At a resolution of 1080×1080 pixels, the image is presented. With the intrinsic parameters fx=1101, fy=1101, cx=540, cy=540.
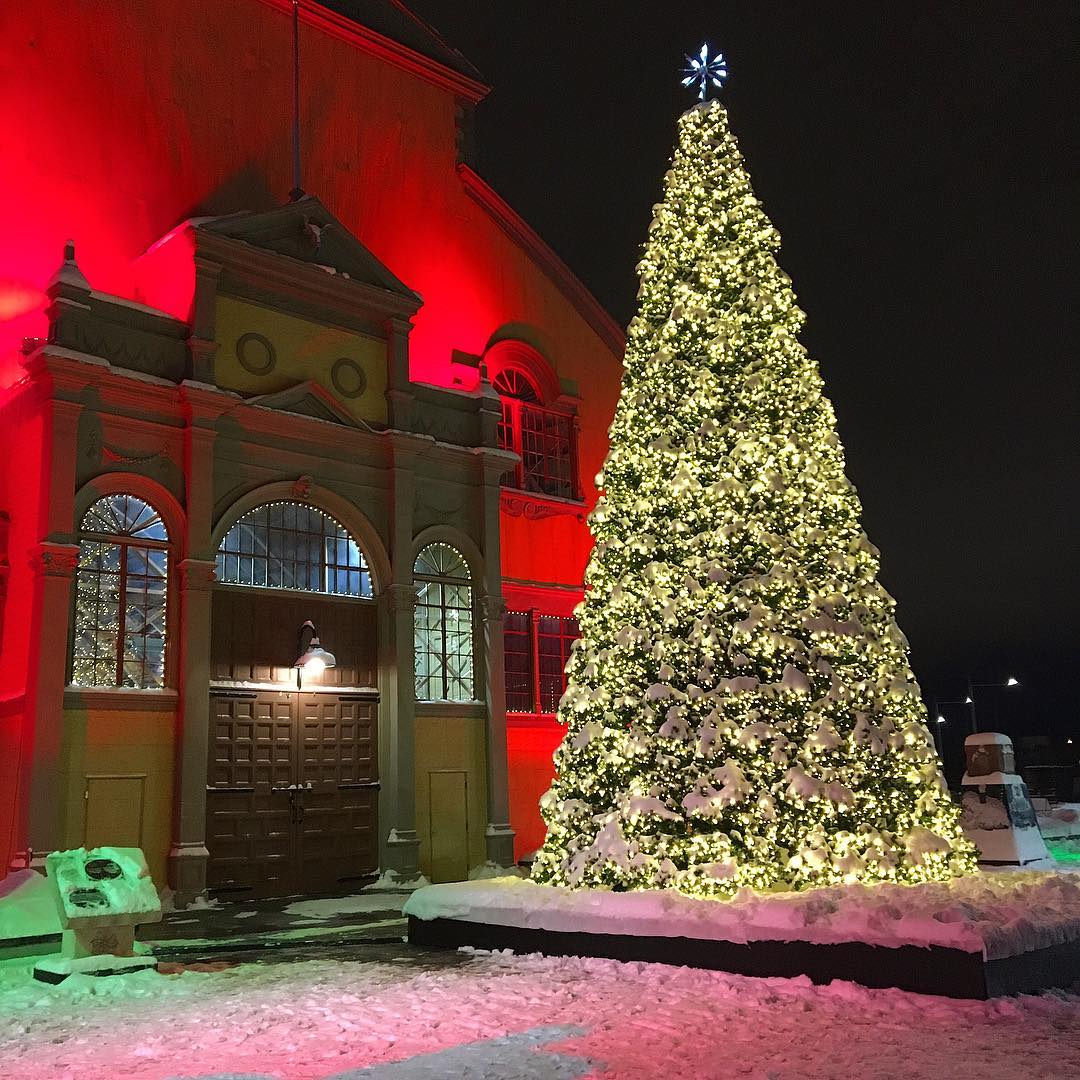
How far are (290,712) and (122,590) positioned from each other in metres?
2.81

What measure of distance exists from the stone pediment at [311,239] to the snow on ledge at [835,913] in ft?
32.0

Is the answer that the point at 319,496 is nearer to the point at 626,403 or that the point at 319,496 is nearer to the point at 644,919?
the point at 626,403

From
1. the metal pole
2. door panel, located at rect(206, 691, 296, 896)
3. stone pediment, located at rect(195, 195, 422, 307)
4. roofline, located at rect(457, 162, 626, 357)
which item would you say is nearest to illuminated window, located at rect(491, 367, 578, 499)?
roofline, located at rect(457, 162, 626, 357)

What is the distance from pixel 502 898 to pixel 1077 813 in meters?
17.9

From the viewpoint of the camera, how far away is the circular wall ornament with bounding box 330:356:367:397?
1636 cm

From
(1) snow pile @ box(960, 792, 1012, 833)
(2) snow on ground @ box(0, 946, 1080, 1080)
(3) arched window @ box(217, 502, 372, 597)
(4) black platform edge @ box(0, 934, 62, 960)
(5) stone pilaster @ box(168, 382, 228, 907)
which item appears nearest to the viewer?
(2) snow on ground @ box(0, 946, 1080, 1080)

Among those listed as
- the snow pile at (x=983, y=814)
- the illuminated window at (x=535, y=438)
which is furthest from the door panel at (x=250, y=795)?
the snow pile at (x=983, y=814)

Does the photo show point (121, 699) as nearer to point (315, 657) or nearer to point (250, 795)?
point (250, 795)

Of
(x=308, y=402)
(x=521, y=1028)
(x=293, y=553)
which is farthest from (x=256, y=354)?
(x=521, y=1028)

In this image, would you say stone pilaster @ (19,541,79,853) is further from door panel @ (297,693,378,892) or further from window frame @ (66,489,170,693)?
door panel @ (297,693,378,892)

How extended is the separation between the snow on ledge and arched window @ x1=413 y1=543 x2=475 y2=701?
6.79 meters

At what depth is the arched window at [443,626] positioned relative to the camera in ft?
54.8

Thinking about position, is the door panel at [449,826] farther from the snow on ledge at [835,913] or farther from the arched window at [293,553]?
the snow on ledge at [835,913]

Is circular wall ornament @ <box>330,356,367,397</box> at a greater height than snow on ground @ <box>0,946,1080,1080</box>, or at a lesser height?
greater
